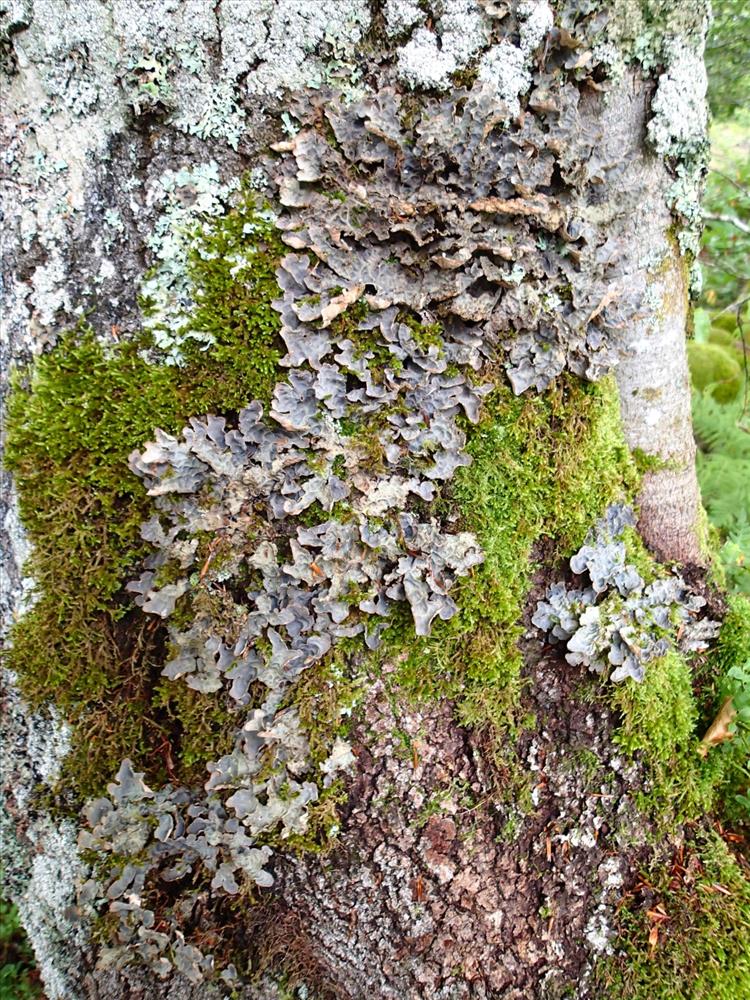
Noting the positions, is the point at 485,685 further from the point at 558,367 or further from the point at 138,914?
the point at 138,914

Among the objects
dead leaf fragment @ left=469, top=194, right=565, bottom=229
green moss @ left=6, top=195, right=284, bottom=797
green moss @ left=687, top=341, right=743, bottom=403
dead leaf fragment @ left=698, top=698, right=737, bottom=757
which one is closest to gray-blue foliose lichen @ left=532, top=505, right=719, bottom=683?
dead leaf fragment @ left=698, top=698, right=737, bottom=757

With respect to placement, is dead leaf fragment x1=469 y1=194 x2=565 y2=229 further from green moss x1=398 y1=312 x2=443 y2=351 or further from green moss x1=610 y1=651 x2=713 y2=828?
green moss x1=610 y1=651 x2=713 y2=828

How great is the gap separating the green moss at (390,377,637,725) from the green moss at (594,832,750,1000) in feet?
2.18

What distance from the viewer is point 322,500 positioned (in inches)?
64.6

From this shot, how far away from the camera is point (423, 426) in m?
1.68

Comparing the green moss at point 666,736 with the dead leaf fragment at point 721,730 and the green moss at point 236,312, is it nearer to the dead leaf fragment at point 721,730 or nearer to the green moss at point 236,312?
the dead leaf fragment at point 721,730

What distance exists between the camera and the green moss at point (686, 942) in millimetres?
1775

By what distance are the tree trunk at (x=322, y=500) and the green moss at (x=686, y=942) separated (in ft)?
0.13

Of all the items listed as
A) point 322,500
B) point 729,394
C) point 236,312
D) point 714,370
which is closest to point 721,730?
point 322,500

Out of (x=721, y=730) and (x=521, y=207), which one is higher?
(x=521, y=207)

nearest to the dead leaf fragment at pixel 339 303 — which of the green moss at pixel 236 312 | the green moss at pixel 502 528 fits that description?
the green moss at pixel 236 312

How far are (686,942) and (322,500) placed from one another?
61.7 inches

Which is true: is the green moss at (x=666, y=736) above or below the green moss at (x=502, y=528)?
below

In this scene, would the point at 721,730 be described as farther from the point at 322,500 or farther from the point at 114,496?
the point at 114,496
